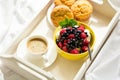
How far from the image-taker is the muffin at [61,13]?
95 cm

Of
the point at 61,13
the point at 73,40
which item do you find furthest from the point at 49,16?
the point at 73,40

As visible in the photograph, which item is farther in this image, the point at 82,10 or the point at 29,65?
the point at 82,10

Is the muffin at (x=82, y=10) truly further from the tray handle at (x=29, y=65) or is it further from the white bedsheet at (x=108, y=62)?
the tray handle at (x=29, y=65)

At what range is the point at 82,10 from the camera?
97cm

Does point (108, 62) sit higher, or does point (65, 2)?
point (65, 2)

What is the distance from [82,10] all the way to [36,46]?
206 mm

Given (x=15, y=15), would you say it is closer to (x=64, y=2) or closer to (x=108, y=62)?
(x=64, y=2)

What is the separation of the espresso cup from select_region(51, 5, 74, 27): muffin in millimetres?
94

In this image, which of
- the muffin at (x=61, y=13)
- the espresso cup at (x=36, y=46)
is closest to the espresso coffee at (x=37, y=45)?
the espresso cup at (x=36, y=46)

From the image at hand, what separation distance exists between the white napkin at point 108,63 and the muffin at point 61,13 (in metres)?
0.16

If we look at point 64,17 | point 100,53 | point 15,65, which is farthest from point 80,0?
point 15,65

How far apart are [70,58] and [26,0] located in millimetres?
332

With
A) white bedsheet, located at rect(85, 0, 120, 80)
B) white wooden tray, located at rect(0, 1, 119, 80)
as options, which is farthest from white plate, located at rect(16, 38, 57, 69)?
white bedsheet, located at rect(85, 0, 120, 80)

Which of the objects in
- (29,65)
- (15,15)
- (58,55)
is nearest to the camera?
(29,65)
